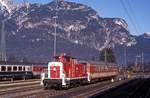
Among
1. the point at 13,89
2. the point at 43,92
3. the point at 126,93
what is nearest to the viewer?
the point at 43,92

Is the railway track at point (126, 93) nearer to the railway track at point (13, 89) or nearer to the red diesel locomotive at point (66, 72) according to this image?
the red diesel locomotive at point (66, 72)

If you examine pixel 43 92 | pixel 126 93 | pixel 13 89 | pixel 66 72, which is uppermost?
pixel 66 72

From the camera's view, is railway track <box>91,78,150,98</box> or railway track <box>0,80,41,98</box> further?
railway track <box>0,80,41,98</box>

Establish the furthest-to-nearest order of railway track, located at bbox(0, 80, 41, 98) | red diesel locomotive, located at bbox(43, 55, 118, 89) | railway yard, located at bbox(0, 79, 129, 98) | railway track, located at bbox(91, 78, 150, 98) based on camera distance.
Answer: red diesel locomotive, located at bbox(43, 55, 118, 89)
railway track, located at bbox(0, 80, 41, 98)
railway track, located at bbox(91, 78, 150, 98)
railway yard, located at bbox(0, 79, 129, 98)

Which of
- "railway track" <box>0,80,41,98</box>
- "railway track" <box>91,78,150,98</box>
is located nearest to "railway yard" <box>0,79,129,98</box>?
"railway track" <box>0,80,41,98</box>

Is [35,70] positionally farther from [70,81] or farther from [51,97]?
[51,97]

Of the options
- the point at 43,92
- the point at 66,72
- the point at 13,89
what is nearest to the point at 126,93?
the point at 43,92

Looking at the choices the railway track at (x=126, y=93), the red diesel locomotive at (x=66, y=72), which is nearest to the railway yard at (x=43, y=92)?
the red diesel locomotive at (x=66, y=72)

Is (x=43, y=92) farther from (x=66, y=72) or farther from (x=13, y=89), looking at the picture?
(x=66, y=72)

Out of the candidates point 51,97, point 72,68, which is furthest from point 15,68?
point 51,97

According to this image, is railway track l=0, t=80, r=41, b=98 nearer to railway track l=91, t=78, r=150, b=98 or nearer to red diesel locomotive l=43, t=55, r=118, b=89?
red diesel locomotive l=43, t=55, r=118, b=89

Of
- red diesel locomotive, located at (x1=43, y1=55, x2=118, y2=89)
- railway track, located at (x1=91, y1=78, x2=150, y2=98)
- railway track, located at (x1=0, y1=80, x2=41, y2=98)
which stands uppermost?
red diesel locomotive, located at (x1=43, y1=55, x2=118, y2=89)

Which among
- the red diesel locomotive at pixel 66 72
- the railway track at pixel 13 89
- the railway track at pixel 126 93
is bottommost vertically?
Result: the railway track at pixel 126 93

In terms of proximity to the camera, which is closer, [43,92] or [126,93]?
[43,92]
